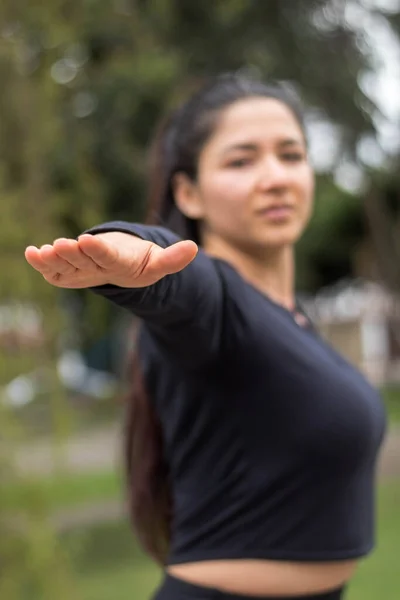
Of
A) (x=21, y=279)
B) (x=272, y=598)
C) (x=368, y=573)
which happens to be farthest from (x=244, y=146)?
(x=368, y=573)

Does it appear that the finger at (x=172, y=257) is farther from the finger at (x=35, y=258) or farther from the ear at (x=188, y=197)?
the ear at (x=188, y=197)

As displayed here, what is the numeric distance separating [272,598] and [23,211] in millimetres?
1496

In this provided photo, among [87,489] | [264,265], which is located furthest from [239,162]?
[87,489]

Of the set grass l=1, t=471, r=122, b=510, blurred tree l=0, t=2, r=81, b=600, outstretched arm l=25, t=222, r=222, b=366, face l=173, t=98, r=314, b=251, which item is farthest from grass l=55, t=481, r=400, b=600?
outstretched arm l=25, t=222, r=222, b=366

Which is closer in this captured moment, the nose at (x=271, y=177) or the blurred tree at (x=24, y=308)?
the nose at (x=271, y=177)

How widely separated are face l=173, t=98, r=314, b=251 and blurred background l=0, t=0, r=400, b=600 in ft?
1.26

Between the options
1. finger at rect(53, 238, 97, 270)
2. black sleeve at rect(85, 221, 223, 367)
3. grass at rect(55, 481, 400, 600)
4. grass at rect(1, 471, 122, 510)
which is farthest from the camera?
grass at rect(1, 471, 122, 510)

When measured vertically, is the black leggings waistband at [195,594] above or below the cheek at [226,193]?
below

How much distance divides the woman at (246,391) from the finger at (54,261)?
5.2 inches

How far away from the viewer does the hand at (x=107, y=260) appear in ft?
2.13

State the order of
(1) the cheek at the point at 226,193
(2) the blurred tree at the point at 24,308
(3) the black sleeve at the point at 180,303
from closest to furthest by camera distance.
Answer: (3) the black sleeve at the point at 180,303, (1) the cheek at the point at 226,193, (2) the blurred tree at the point at 24,308

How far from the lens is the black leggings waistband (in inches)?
40.4

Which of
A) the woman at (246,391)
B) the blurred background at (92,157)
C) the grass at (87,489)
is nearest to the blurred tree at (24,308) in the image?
the blurred background at (92,157)

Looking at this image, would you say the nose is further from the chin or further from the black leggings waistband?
the black leggings waistband
